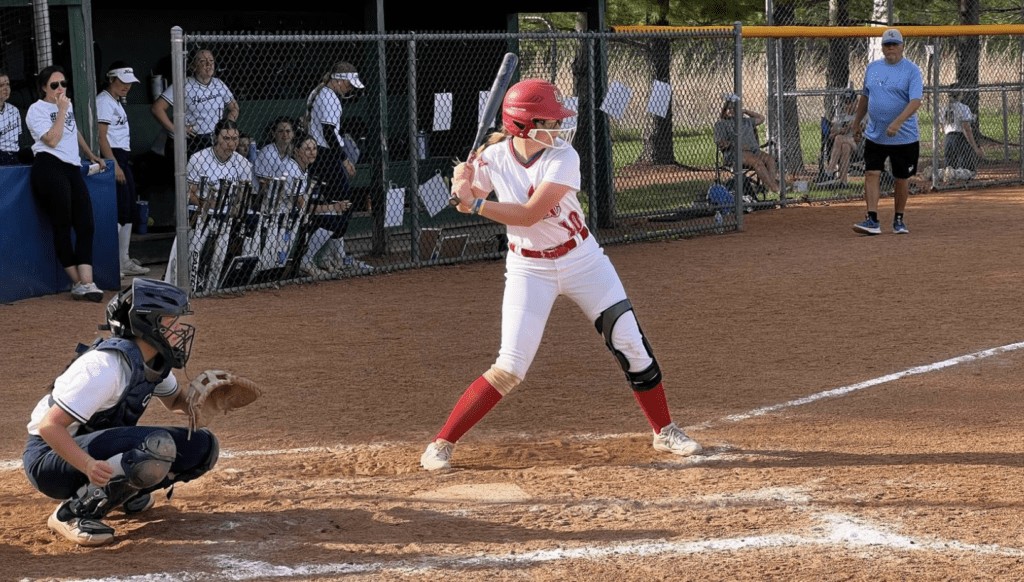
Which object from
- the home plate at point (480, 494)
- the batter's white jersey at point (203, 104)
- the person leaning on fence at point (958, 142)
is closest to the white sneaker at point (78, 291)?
the batter's white jersey at point (203, 104)

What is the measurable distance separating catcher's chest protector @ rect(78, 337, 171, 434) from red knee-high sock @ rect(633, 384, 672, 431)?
2.04 meters

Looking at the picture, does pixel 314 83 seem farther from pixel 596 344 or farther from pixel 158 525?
pixel 158 525

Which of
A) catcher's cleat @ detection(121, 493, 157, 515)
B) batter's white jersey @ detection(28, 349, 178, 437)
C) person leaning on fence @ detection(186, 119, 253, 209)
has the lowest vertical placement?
catcher's cleat @ detection(121, 493, 157, 515)

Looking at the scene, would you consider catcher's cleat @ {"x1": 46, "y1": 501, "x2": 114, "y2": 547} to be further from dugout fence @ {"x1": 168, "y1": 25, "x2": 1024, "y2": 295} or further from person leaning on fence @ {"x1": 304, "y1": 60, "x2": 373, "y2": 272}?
person leaning on fence @ {"x1": 304, "y1": 60, "x2": 373, "y2": 272}

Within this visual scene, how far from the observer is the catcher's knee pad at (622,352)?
5.05m

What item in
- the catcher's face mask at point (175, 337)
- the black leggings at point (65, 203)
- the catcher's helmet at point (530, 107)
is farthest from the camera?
the black leggings at point (65, 203)

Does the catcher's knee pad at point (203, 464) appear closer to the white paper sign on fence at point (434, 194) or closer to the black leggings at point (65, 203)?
the black leggings at point (65, 203)

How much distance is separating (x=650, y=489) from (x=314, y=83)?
9.41 m

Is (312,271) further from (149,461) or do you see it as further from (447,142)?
(149,461)

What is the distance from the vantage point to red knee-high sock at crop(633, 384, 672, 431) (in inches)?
205

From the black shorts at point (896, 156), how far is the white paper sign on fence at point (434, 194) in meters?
4.35

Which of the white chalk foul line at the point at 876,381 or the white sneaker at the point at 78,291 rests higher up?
the white sneaker at the point at 78,291

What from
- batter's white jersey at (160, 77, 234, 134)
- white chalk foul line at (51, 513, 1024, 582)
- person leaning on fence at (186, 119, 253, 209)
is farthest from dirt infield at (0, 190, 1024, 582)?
batter's white jersey at (160, 77, 234, 134)

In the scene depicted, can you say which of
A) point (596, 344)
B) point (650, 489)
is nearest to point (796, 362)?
point (596, 344)
